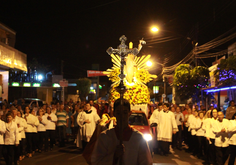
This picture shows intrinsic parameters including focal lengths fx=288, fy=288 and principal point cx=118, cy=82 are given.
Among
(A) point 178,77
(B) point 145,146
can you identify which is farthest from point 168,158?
(A) point 178,77

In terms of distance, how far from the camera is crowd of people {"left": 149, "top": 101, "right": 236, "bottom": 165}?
868 centimetres

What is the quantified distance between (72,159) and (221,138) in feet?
17.4

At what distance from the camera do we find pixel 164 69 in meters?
31.4

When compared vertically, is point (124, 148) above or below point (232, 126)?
above

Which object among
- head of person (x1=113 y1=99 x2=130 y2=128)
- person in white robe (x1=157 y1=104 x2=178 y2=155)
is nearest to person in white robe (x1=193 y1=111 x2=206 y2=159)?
person in white robe (x1=157 y1=104 x2=178 y2=155)

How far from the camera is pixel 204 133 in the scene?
1073 cm

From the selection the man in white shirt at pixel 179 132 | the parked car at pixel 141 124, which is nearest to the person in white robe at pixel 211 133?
the parked car at pixel 141 124

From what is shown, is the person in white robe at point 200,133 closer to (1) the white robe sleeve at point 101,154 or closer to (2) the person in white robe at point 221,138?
(2) the person in white robe at point 221,138

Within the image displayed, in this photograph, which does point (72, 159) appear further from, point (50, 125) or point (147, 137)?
point (147, 137)

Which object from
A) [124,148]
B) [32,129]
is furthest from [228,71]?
[124,148]

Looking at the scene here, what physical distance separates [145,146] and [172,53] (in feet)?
89.8

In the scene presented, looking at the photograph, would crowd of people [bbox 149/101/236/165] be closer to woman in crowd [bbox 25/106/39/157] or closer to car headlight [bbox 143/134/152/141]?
car headlight [bbox 143/134/152/141]

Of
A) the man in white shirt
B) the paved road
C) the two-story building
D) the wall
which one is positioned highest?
the two-story building

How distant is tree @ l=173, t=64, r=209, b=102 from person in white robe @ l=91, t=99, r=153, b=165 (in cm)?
2120
